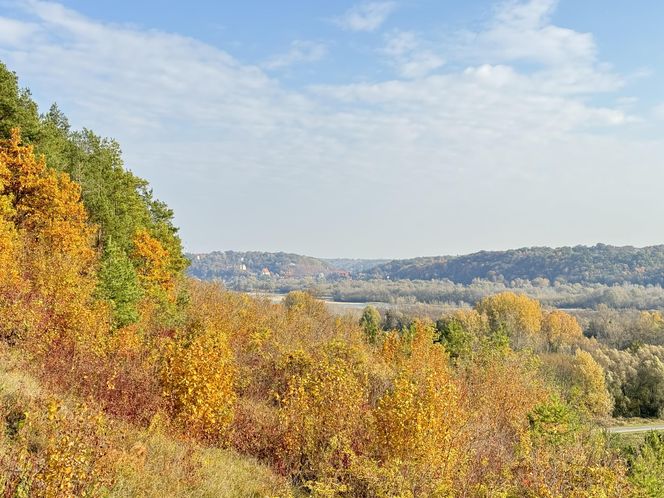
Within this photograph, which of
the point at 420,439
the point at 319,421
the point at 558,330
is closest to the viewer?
the point at 420,439

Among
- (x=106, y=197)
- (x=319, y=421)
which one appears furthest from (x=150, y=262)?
(x=319, y=421)

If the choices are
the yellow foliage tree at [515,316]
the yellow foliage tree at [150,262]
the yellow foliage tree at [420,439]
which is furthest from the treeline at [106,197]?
the yellow foliage tree at [515,316]

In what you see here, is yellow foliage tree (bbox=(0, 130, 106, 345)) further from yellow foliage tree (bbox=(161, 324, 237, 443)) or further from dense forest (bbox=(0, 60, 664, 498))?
yellow foliage tree (bbox=(161, 324, 237, 443))

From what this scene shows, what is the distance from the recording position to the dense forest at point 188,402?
11898 mm

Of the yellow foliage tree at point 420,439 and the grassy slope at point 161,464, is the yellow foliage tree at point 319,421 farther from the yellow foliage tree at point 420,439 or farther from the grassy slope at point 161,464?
the yellow foliage tree at point 420,439

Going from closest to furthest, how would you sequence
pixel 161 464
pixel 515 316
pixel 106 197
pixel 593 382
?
pixel 161 464
pixel 106 197
pixel 593 382
pixel 515 316

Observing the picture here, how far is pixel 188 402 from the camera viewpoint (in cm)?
1695

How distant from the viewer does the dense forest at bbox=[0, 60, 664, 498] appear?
39.0 ft

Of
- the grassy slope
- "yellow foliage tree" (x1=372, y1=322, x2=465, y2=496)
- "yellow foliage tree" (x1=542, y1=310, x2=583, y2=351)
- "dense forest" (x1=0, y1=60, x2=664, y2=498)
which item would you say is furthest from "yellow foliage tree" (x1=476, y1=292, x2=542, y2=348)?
the grassy slope

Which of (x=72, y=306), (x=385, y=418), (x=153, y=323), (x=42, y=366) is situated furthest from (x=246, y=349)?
(x=385, y=418)

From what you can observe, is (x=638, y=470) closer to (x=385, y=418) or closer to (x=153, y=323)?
(x=385, y=418)

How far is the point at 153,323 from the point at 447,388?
28231mm

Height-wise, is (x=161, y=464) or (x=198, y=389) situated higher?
(x=198, y=389)

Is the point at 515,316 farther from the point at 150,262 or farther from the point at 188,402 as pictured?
the point at 188,402
